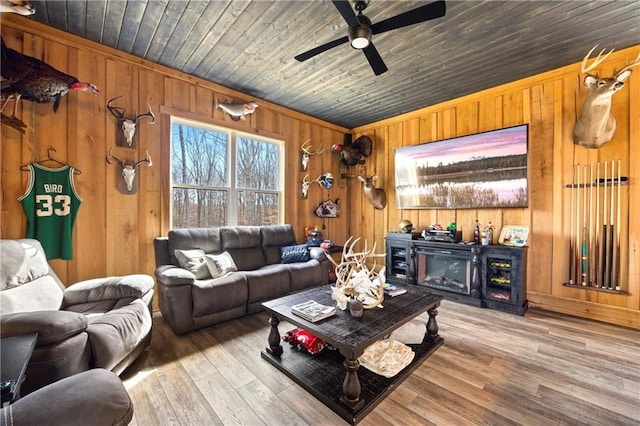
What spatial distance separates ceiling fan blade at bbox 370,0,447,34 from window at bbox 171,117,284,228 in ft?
8.49

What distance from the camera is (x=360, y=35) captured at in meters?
1.95

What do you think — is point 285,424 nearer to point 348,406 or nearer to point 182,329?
point 348,406

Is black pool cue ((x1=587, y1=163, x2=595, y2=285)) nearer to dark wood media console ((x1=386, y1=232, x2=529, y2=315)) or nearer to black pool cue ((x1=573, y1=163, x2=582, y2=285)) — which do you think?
black pool cue ((x1=573, y1=163, x2=582, y2=285))

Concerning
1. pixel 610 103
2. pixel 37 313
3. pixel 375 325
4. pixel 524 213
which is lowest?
pixel 375 325

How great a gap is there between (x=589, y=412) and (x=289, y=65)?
3932mm

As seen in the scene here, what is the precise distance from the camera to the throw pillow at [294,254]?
145 inches

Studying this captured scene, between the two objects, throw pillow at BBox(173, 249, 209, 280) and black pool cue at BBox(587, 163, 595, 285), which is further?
black pool cue at BBox(587, 163, 595, 285)

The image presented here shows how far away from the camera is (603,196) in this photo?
2.90m

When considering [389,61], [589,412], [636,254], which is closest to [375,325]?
[589,412]

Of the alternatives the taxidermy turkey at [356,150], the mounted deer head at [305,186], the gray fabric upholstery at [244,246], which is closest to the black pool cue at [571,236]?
the taxidermy turkey at [356,150]

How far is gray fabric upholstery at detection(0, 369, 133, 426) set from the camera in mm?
763

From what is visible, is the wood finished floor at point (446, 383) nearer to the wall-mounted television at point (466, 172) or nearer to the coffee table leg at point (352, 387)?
the coffee table leg at point (352, 387)

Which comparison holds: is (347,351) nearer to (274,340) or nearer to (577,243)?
(274,340)

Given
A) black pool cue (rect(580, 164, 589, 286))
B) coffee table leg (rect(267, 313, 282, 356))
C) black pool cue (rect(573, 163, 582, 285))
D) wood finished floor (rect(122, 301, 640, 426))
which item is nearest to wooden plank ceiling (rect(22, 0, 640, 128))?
black pool cue (rect(573, 163, 582, 285))
